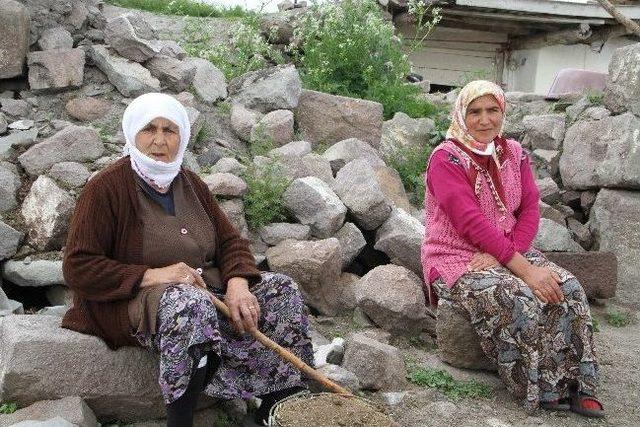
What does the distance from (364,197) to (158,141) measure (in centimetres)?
232

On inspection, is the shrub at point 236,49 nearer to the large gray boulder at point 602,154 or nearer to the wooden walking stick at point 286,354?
the large gray boulder at point 602,154

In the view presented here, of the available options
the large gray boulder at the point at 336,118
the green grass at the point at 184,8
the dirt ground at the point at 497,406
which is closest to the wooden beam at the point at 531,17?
the green grass at the point at 184,8

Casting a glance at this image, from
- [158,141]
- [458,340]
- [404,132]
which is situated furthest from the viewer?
[404,132]

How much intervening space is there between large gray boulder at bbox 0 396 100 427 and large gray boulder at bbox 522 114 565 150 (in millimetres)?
5510

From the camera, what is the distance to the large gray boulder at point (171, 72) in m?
6.17

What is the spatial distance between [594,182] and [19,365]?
17.1 ft

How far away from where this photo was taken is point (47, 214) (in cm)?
446

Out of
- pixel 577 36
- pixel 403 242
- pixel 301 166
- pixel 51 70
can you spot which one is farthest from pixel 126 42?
pixel 577 36

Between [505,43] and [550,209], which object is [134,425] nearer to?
[550,209]

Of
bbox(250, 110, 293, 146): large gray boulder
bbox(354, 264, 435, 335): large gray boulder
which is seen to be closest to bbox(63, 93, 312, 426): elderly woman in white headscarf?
bbox(354, 264, 435, 335): large gray boulder

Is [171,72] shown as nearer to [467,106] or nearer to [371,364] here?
[467,106]

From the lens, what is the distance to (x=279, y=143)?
6105 millimetres

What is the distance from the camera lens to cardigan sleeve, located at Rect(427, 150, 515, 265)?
12.6 ft

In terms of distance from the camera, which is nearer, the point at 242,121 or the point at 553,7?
the point at 242,121
